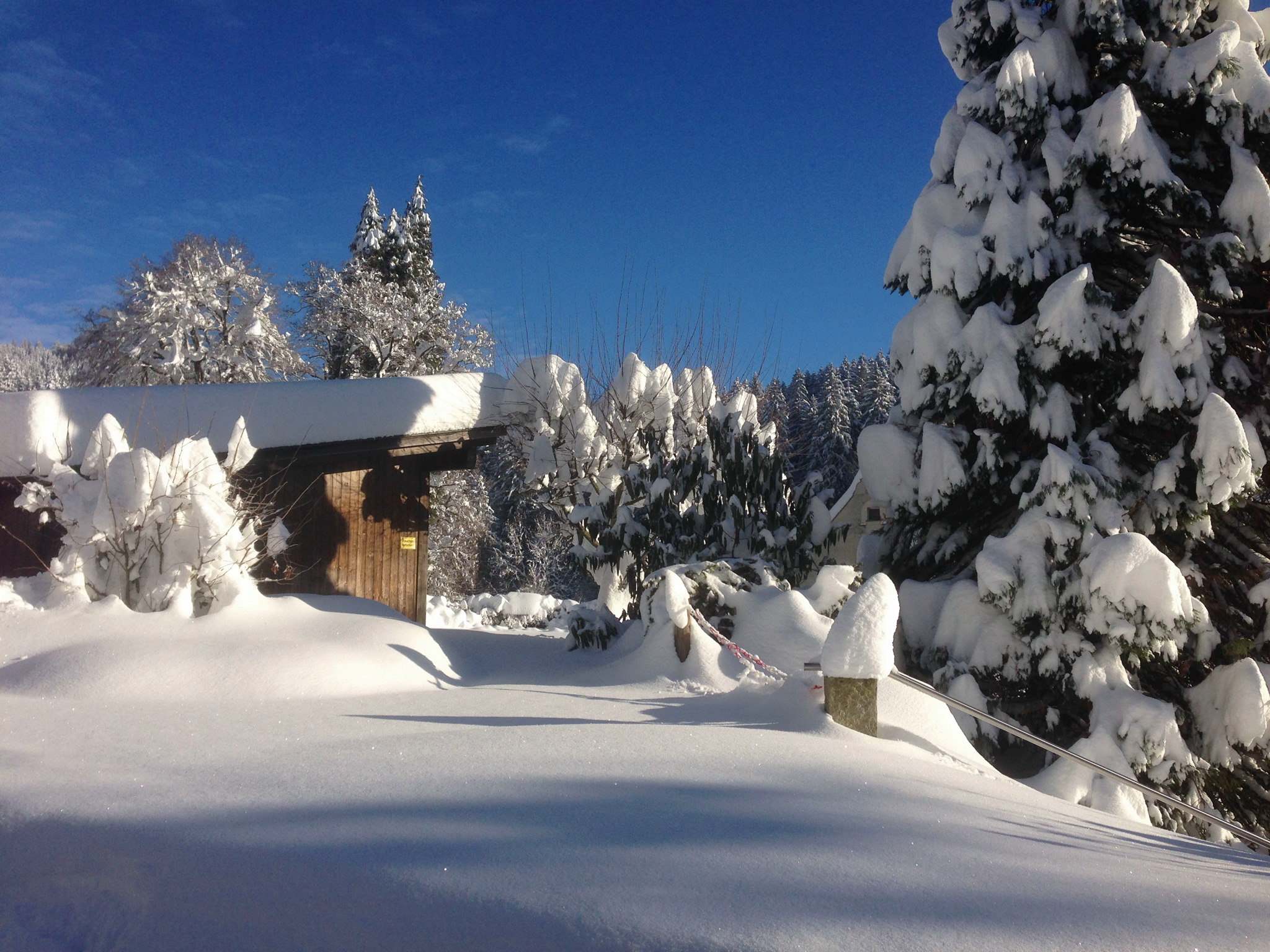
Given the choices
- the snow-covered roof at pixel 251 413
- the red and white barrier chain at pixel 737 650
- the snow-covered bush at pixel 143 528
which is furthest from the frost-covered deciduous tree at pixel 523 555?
the snow-covered bush at pixel 143 528

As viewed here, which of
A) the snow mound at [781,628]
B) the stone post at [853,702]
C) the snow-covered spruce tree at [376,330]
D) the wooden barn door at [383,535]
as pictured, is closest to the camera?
the stone post at [853,702]

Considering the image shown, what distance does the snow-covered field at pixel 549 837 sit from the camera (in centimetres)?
208

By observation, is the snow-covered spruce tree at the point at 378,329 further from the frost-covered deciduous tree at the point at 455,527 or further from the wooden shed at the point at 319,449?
the wooden shed at the point at 319,449

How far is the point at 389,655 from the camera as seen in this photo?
255 inches

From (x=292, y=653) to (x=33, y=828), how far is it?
318 cm

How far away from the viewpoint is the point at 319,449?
30.6 ft

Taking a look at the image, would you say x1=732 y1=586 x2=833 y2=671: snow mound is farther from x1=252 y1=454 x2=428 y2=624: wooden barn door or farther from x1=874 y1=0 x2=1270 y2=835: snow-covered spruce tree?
x1=252 y1=454 x2=428 y2=624: wooden barn door

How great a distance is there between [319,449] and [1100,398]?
26.8 ft

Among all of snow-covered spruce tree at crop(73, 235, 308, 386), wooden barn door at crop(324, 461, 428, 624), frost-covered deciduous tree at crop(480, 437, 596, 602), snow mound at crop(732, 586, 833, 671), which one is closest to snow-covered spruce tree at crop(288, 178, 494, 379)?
snow-covered spruce tree at crop(73, 235, 308, 386)

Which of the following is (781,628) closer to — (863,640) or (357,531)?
(863,640)

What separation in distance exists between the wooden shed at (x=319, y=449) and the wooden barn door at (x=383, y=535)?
17mm

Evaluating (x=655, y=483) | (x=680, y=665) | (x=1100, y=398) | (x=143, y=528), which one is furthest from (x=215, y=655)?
(x=1100, y=398)

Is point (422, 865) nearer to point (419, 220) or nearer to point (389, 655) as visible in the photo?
point (389, 655)

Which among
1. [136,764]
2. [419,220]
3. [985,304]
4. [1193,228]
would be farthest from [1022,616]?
[419,220]
